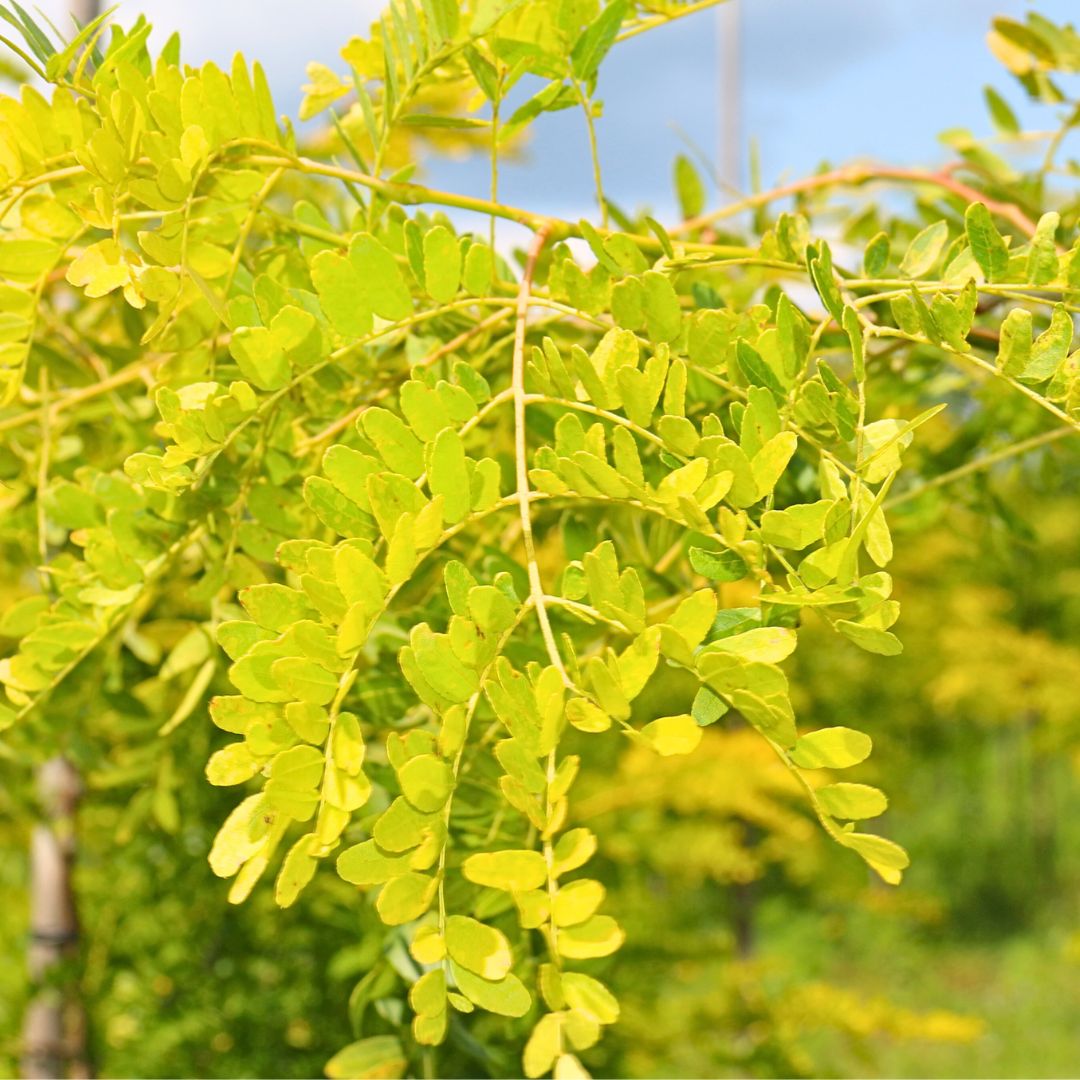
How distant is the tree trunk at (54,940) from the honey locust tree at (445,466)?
61cm

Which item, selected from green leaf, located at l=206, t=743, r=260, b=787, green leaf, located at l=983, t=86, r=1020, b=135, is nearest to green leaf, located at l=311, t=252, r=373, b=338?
green leaf, located at l=206, t=743, r=260, b=787

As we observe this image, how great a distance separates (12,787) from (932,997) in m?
5.82

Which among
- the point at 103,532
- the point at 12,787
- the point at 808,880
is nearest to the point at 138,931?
the point at 12,787

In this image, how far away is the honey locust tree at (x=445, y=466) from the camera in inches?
18.3

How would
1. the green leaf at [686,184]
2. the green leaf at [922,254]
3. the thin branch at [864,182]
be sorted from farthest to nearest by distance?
the green leaf at [686,184] < the thin branch at [864,182] < the green leaf at [922,254]

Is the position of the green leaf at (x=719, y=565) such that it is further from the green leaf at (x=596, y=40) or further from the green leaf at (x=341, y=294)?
the green leaf at (x=596, y=40)

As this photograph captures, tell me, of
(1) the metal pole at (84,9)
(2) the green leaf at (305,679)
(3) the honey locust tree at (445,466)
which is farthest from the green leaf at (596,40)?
(1) the metal pole at (84,9)

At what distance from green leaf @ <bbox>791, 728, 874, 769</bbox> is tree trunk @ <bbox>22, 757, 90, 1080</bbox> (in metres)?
1.18

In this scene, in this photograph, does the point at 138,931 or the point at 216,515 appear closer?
the point at 216,515

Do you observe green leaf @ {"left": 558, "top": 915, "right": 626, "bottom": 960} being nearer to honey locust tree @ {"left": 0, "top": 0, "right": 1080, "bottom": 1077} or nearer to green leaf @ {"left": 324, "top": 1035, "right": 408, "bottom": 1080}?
honey locust tree @ {"left": 0, "top": 0, "right": 1080, "bottom": 1077}

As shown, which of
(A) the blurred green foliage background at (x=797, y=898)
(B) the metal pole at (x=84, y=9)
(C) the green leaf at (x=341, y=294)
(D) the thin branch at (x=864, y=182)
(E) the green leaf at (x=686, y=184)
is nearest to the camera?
(C) the green leaf at (x=341, y=294)

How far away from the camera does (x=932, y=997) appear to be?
6.14 m

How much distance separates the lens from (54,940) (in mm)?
1489

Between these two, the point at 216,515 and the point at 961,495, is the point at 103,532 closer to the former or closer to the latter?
the point at 216,515
